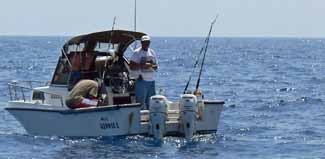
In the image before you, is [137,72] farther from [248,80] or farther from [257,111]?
[248,80]

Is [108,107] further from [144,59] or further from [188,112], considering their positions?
[188,112]

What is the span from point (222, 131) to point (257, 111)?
5.69 m

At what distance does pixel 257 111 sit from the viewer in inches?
1159

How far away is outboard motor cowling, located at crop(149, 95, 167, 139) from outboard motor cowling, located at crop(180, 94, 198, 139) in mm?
373

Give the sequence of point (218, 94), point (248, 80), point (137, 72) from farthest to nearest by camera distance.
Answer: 1. point (248, 80)
2. point (218, 94)
3. point (137, 72)

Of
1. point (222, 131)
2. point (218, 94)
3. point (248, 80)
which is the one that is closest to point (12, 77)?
point (248, 80)

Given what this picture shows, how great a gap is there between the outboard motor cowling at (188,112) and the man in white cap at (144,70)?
3.16 feet

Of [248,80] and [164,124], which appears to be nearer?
[164,124]

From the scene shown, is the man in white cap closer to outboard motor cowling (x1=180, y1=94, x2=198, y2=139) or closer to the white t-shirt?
the white t-shirt

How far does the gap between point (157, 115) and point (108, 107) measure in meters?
0.97

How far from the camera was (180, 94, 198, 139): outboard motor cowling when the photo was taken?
2080 cm

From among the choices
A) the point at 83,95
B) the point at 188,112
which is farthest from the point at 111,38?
the point at 188,112

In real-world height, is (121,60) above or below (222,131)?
above

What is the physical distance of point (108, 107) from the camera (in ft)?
67.7
